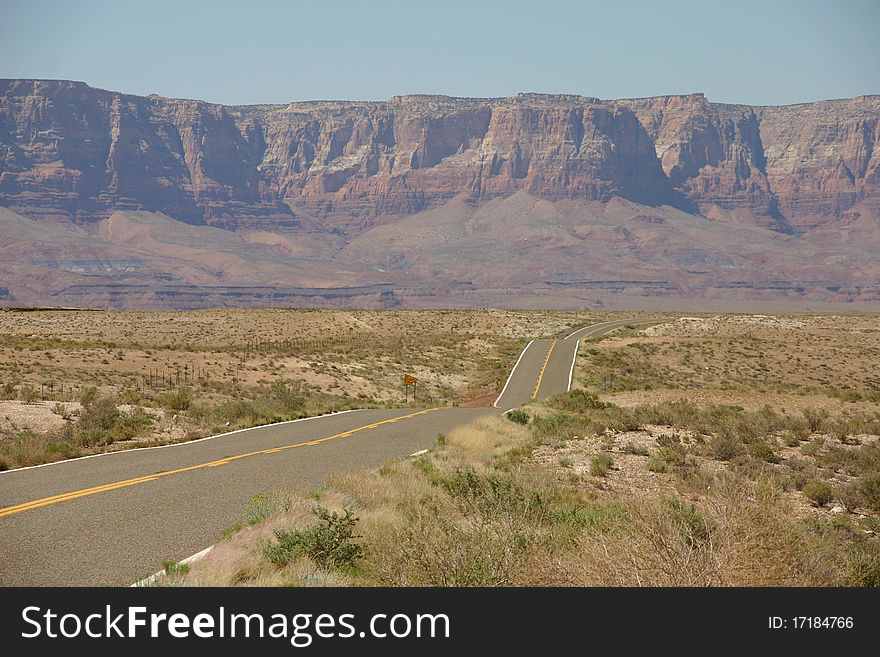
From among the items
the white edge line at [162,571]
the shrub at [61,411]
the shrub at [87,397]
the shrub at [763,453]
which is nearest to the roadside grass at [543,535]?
the white edge line at [162,571]

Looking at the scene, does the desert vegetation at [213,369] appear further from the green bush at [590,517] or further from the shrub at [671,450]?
the shrub at [671,450]

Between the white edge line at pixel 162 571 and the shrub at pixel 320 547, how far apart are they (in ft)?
2.42

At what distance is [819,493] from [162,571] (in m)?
10.6

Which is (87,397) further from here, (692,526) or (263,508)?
(692,526)

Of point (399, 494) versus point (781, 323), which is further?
point (781, 323)

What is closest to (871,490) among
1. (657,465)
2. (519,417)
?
(657,465)

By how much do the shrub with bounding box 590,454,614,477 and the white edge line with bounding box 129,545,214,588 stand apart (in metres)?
8.64

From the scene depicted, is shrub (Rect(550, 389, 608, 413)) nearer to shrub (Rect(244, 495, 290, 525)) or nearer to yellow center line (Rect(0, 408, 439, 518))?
yellow center line (Rect(0, 408, 439, 518))

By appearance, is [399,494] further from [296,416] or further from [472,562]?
[296,416]

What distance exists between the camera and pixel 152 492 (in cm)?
1434

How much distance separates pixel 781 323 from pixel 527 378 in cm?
6148

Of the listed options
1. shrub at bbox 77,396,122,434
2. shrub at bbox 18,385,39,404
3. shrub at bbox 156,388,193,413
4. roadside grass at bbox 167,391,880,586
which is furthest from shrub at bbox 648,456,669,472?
shrub at bbox 18,385,39,404
